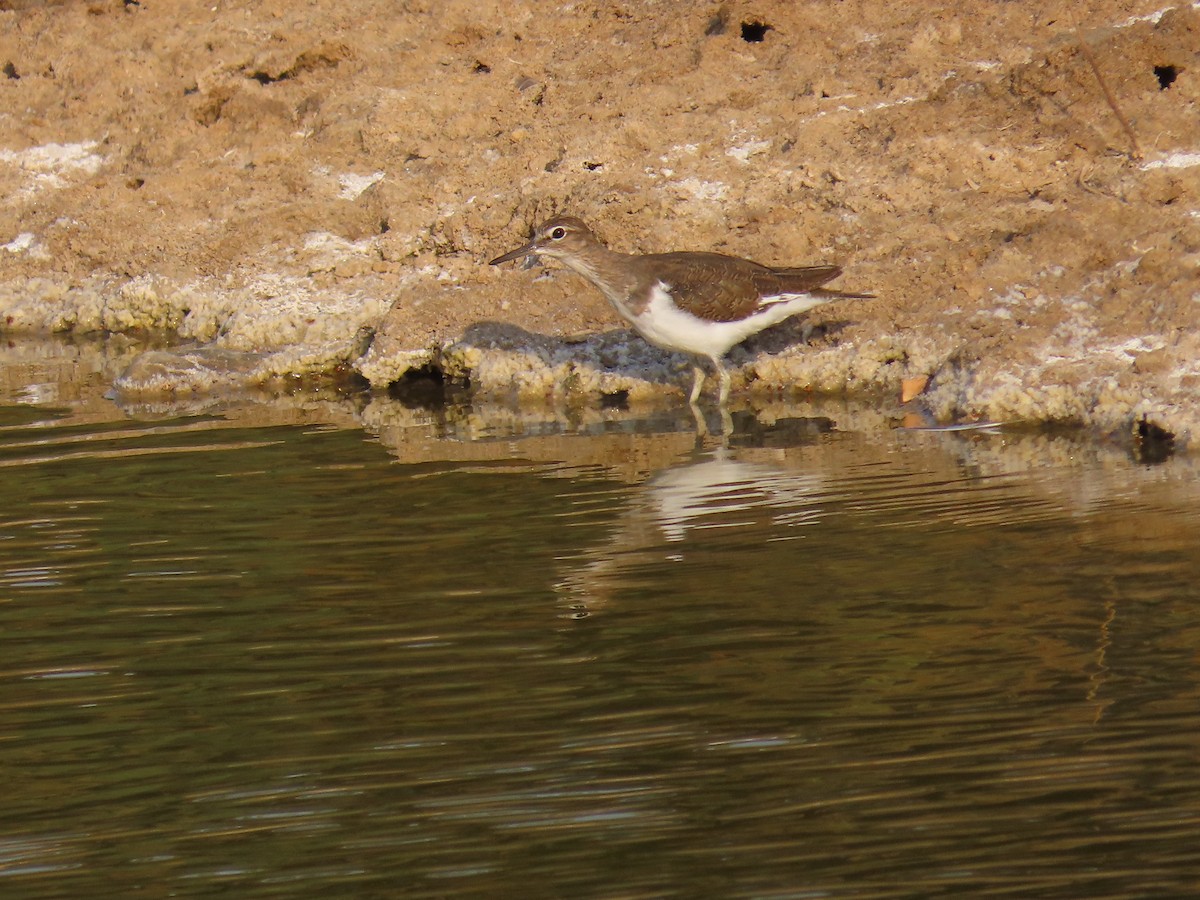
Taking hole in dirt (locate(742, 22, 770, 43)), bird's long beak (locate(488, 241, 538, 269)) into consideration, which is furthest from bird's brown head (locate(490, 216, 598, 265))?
hole in dirt (locate(742, 22, 770, 43))

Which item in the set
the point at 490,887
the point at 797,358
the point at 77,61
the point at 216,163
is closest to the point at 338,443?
the point at 797,358

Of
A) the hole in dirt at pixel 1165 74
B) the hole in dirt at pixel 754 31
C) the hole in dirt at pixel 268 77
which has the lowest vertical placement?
the hole in dirt at pixel 1165 74

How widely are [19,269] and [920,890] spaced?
38.5ft

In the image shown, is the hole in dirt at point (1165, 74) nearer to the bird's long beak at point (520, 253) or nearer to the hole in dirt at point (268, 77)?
the bird's long beak at point (520, 253)

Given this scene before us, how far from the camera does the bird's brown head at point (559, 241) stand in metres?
11.5

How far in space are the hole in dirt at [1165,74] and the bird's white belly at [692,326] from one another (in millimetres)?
3210

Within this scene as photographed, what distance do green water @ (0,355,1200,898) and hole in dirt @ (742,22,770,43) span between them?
525 cm

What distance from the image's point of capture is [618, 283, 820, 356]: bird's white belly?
35.6ft

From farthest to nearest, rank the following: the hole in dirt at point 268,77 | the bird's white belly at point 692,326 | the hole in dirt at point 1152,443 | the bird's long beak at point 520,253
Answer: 1. the hole in dirt at point 268,77
2. the bird's long beak at point 520,253
3. the bird's white belly at point 692,326
4. the hole in dirt at point 1152,443

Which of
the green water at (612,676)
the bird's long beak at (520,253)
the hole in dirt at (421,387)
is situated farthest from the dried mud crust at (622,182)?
the green water at (612,676)

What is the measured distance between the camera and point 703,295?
1086 cm

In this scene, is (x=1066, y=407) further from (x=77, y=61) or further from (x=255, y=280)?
(x=77, y=61)

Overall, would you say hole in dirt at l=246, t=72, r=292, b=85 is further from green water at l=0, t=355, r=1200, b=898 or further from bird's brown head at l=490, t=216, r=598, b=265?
green water at l=0, t=355, r=1200, b=898

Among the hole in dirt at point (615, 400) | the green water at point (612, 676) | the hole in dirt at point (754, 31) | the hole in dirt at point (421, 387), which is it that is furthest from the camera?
the hole in dirt at point (754, 31)
